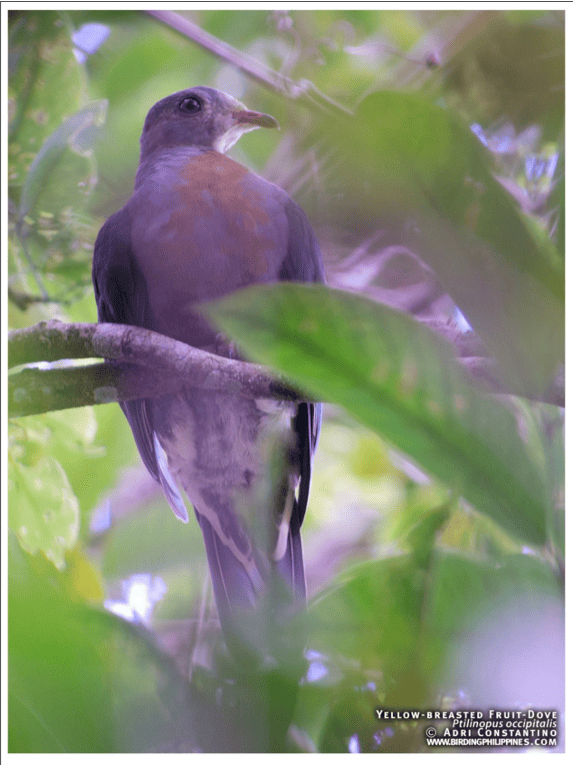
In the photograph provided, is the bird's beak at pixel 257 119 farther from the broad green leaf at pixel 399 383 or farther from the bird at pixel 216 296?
the broad green leaf at pixel 399 383

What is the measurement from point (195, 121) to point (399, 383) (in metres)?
0.66

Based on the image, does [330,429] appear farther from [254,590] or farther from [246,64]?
[246,64]

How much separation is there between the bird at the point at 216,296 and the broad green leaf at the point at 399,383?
38cm

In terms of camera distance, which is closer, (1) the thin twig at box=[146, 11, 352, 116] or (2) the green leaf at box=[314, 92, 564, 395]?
(2) the green leaf at box=[314, 92, 564, 395]

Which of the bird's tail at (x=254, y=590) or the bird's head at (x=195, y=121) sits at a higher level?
the bird's head at (x=195, y=121)

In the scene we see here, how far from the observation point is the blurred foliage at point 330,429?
0.65m

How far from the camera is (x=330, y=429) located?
2.66 ft

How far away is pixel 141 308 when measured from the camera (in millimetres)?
866

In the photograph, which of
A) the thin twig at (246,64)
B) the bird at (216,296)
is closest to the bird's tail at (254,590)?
the bird at (216,296)

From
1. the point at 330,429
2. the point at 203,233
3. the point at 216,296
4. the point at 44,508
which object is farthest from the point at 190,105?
the point at 44,508

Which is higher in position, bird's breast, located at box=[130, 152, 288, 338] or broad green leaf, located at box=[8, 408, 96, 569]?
bird's breast, located at box=[130, 152, 288, 338]

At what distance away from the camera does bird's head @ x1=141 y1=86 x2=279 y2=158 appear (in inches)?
34.9

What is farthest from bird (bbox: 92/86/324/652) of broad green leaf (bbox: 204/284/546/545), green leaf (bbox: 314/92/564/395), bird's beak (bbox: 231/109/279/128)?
broad green leaf (bbox: 204/284/546/545)

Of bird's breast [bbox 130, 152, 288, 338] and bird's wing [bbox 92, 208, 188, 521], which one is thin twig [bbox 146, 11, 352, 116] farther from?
bird's wing [bbox 92, 208, 188, 521]
